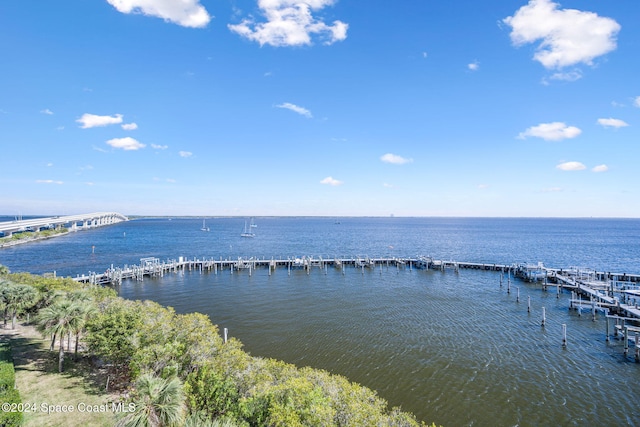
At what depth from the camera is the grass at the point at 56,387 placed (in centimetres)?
1648

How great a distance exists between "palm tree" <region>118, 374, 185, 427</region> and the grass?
198 centimetres

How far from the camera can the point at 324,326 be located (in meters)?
35.8

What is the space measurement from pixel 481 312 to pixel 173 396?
3892 cm

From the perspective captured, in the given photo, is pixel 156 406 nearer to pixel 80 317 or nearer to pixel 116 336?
pixel 116 336

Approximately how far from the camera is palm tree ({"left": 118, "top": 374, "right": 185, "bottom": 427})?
12.8 m

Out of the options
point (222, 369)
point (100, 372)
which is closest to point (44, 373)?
point (100, 372)

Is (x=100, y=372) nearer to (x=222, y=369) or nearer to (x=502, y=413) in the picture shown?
(x=222, y=369)

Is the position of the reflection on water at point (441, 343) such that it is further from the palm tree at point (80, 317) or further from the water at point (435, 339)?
the palm tree at point (80, 317)

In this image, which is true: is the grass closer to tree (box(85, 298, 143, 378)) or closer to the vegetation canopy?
the vegetation canopy

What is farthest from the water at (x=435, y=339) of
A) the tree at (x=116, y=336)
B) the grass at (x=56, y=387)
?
the grass at (x=56, y=387)

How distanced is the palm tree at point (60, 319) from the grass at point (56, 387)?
1.18 m

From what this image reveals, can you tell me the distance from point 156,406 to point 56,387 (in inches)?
439

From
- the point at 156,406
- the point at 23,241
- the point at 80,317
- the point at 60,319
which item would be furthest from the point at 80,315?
the point at 23,241

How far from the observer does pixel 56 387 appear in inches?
758
